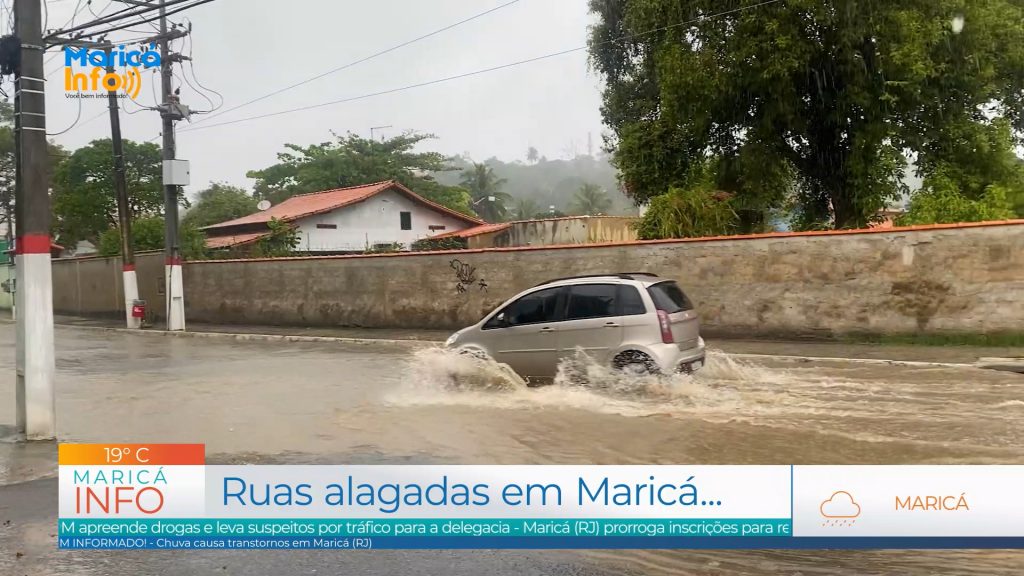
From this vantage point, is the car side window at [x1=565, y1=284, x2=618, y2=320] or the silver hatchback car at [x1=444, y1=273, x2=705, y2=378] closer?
the silver hatchback car at [x1=444, y1=273, x2=705, y2=378]

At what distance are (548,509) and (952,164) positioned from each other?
17400mm

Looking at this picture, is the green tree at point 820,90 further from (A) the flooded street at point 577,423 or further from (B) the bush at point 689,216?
(A) the flooded street at point 577,423

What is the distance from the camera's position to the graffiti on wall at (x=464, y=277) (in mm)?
18934

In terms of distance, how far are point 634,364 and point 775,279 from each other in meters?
6.90

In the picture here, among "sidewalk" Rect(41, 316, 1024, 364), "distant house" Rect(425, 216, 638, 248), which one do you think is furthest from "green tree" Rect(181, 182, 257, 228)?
"sidewalk" Rect(41, 316, 1024, 364)

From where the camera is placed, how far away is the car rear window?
9234 mm

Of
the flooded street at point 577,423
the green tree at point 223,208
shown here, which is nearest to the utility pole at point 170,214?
the flooded street at point 577,423

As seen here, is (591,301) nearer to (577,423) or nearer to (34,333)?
(577,423)

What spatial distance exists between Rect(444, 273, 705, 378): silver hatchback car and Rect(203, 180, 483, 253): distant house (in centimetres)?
2593

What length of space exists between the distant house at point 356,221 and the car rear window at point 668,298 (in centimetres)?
2682

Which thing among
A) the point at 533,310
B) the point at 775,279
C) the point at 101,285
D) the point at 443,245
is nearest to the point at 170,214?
the point at 443,245

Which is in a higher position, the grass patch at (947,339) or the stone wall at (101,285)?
the stone wall at (101,285)

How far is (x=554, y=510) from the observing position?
15.5ft

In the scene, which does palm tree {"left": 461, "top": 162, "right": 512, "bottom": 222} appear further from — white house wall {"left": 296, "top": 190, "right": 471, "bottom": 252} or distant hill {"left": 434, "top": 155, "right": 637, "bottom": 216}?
distant hill {"left": 434, "top": 155, "right": 637, "bottom": 216}
